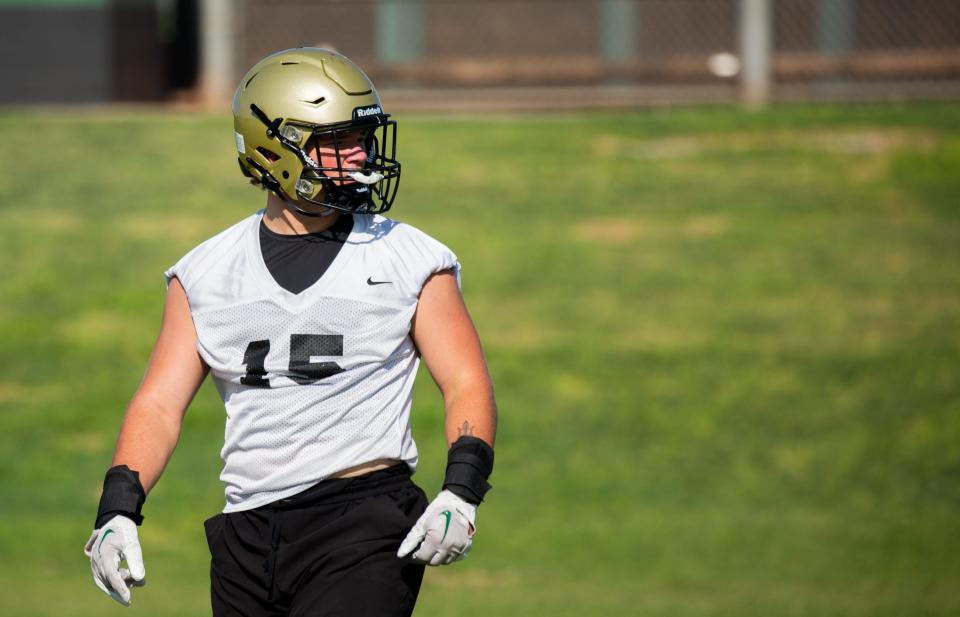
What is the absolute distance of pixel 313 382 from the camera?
372cm

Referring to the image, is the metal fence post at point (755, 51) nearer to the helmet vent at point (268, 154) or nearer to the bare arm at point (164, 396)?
the helmet vent at point (268, 154)

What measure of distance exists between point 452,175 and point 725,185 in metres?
2.80

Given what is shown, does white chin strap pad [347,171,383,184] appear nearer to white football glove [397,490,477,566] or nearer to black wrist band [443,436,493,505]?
black wrist band [443,436,493,505]

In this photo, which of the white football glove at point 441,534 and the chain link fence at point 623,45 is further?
the chain link fence at point 623,45

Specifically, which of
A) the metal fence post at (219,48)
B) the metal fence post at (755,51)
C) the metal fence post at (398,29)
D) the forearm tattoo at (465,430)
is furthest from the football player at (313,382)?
the metal fence post at (398,29)

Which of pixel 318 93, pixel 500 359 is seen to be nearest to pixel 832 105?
pixel 500 359

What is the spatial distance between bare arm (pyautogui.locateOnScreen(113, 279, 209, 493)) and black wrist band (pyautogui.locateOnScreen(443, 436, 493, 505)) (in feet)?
2.51

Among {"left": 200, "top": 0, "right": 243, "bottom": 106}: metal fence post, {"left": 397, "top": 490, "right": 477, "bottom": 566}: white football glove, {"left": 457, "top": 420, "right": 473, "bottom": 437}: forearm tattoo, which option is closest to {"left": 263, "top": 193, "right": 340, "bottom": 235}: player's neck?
{"left": 457, "top": 420, "right": 473, "bottom": 437}: forearm tattoo

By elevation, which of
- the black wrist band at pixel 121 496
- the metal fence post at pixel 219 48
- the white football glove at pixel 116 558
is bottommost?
the white football glove at pixel 116 558

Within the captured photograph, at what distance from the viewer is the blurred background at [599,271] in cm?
909

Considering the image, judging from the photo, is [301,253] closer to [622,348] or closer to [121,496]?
[121,496]

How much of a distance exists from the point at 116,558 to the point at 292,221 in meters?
1.02

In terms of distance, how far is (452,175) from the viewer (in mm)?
14859

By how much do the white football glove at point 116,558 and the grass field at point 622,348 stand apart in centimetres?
455
